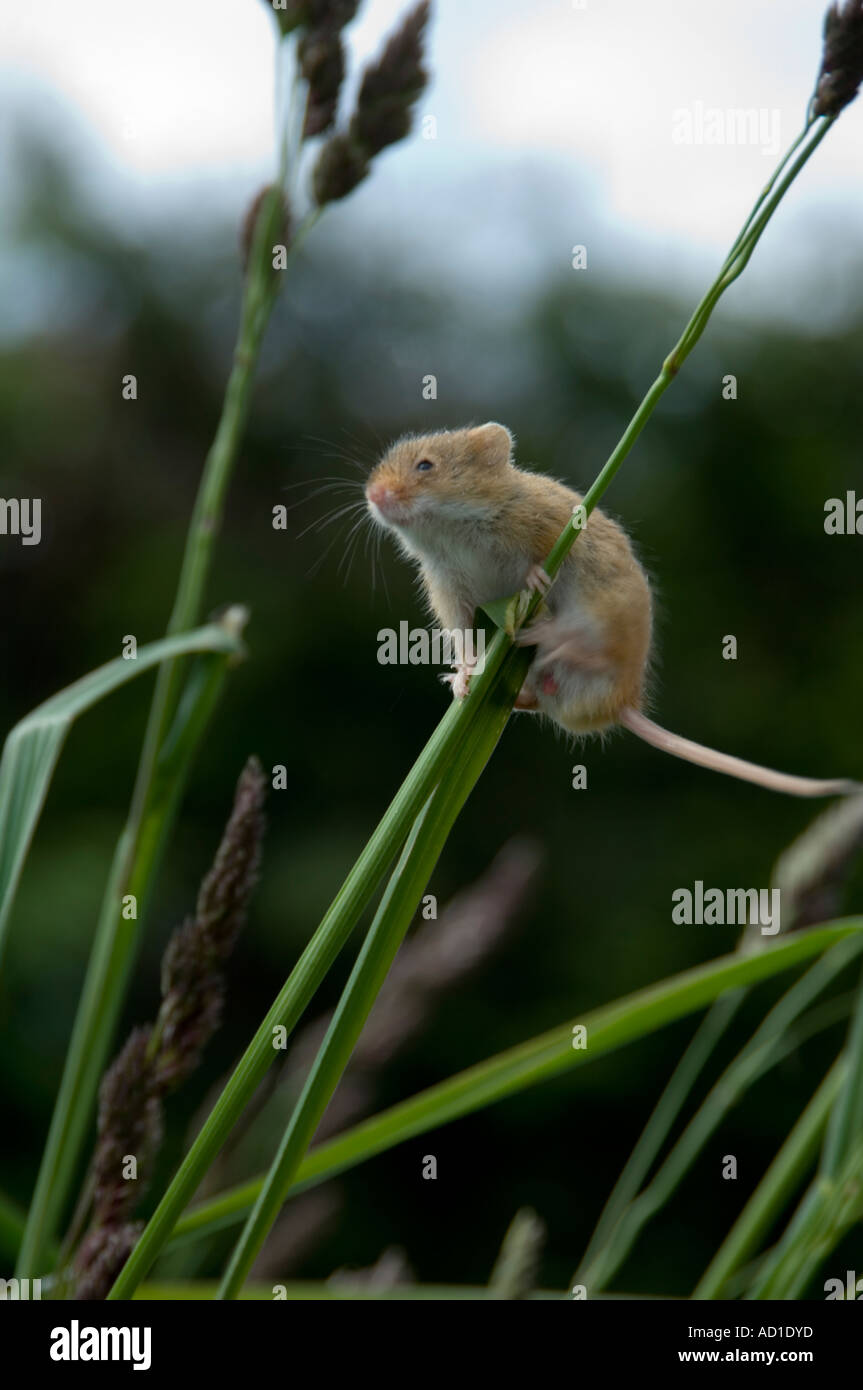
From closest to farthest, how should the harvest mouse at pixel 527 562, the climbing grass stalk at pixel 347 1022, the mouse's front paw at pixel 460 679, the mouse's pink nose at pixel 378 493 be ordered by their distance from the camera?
1. the climbing grass stalk at pixel 347 1022
2. the mouse's front paw at pixel 460 679
3. the harvest mouse at pixel 527 562
4. the mouse's pink nose at pixel 378 493

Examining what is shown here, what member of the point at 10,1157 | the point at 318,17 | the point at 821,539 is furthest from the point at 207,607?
the point at 318,17

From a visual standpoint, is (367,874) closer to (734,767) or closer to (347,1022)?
(347,1022)

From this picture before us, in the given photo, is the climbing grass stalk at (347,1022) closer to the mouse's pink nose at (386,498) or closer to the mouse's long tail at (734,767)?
the mouse's long tail at (734,767)

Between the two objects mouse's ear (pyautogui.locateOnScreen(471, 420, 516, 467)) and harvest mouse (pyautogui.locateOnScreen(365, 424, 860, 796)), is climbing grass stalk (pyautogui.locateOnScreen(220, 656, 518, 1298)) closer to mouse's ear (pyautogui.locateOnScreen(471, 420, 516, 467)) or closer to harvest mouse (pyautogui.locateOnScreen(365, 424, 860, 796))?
harvest mouse (pyautogui.locateOnScreen(365, 424, 860, 796))

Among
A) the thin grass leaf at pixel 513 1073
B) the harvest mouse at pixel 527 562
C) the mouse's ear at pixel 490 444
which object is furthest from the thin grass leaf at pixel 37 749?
the mouse's ear at pixel 490 444

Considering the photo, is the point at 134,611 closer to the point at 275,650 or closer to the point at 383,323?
the point at 275,650

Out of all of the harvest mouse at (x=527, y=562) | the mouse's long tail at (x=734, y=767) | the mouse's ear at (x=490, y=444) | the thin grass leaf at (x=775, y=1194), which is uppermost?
the mouse's ear at (x=490, y=444)

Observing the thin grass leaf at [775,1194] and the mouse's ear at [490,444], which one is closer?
the thin grass leaf at [775,1194]
